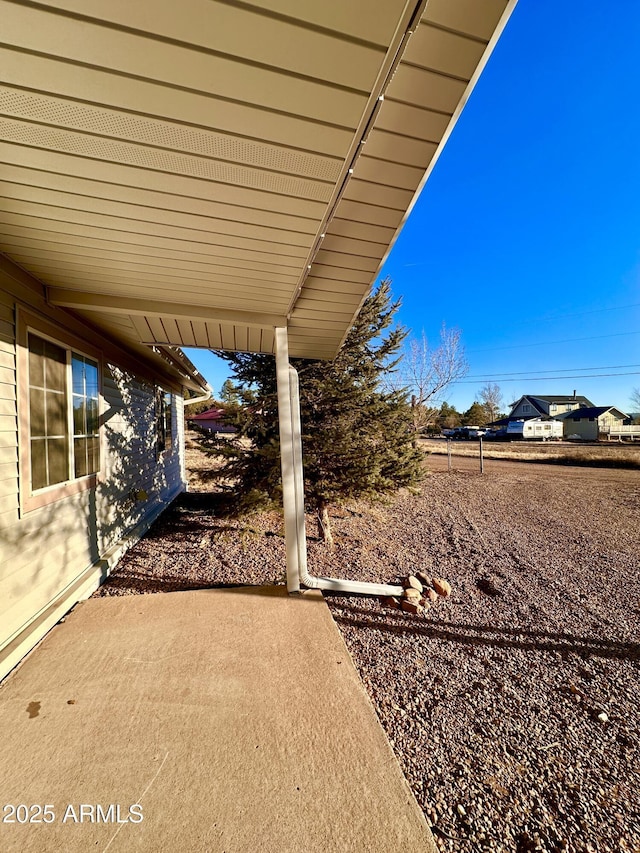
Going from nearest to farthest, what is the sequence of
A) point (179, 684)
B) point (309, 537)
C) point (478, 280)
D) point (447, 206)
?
point (179, 684)
point (309, 537)
point (447, 206)
point (478, 280)

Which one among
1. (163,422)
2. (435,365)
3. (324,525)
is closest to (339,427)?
(324,525)

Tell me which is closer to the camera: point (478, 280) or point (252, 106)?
point (252, 106)

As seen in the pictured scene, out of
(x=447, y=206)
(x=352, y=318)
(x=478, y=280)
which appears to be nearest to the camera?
(x=352, y=318)

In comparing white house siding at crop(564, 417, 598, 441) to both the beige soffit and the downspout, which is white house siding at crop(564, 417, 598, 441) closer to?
the downspout

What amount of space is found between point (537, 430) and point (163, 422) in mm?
34338

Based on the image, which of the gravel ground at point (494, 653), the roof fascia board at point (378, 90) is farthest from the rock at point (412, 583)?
the roof fascia board at point (378, 90)

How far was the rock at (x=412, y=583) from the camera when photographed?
3.25 m

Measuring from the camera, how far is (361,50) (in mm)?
983

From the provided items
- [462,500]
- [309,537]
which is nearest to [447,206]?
[462,500]

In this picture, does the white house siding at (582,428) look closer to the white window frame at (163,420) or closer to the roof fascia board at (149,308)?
the white window frame at (163,420)

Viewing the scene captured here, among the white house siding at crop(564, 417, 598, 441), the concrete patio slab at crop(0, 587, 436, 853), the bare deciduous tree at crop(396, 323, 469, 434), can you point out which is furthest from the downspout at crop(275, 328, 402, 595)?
the white house siding at crop(564, 417, 598, 441)

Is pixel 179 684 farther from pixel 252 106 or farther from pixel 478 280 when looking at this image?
pixel 478 280

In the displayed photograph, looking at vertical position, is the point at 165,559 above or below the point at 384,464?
below

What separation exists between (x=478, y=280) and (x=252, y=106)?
21408 millimetres
